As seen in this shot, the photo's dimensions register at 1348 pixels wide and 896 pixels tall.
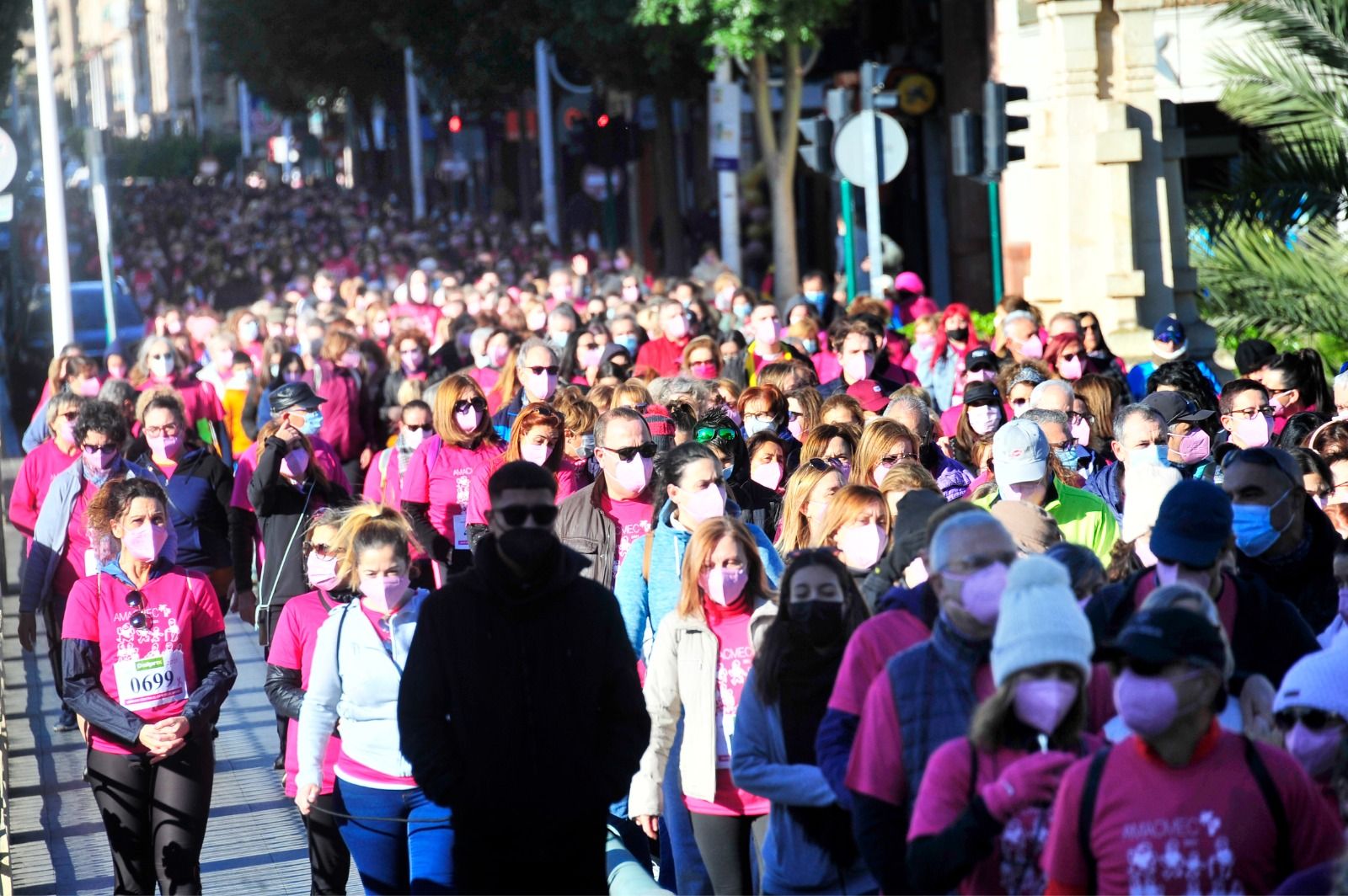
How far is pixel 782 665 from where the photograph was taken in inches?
217

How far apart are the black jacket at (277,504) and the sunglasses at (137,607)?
2426 millimetres

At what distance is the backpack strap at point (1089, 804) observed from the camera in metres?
4.02

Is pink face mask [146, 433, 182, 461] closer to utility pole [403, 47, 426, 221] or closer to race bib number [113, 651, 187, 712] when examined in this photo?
race bib number [113, 651, 187, 712]

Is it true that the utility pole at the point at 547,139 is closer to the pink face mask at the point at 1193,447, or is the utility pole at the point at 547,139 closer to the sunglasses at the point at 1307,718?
the pink face mask at the point at 1193,447

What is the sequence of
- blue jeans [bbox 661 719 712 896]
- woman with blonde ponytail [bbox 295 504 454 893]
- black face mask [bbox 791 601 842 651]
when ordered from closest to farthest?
1. black face mask [bbox 791 601 842 651]
2. woman with blonde ponytail [bbox 295 504 454 893]
3. blue jeans [bbox 661 719 712 896]

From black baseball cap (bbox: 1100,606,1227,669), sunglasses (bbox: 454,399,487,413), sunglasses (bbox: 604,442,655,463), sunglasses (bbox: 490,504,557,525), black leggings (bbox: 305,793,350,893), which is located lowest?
black leggings (bbox: 305,793,350,893)

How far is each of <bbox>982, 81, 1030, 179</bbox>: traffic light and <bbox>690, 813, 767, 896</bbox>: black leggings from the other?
10065 mm

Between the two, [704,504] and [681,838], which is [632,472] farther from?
[681,838]

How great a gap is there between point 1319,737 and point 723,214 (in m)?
25.6


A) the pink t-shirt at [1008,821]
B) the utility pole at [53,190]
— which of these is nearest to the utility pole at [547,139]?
the utility pole at [53,190]

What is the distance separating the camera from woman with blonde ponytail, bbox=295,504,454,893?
6.32 meters

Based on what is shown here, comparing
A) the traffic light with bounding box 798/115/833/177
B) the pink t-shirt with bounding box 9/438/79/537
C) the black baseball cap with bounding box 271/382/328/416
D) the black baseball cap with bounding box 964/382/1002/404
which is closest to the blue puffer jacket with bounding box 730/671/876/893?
the black baseball cap with bounding box 964/382/1002/404

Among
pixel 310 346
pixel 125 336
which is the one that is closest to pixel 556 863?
pixel 310 346

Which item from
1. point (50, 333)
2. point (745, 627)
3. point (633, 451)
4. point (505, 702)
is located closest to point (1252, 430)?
point (633, 451)
